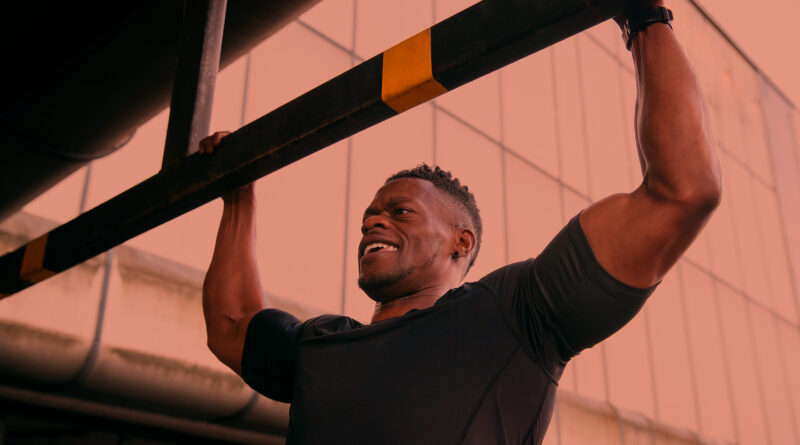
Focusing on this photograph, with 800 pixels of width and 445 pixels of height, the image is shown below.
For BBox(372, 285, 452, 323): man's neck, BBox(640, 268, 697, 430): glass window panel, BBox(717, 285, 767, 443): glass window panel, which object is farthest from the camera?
BBox(717, 285, 767, 443): glass window panel

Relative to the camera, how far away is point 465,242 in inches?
102

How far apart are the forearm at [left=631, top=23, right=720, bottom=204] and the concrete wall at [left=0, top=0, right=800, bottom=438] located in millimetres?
3436

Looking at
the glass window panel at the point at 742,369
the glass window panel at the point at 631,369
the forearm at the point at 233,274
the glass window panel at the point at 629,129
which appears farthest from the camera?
the glass window panel at the point at 742,369

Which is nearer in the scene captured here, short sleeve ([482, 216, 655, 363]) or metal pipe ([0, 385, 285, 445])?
short sleeve ([482, 216, 655, 363])

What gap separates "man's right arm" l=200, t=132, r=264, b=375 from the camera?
244 cm

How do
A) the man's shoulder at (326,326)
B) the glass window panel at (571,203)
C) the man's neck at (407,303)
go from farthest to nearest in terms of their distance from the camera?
1. the glass window panel at (571,203)
2. the man's neck at (407,303)
3. the man's shoulder at (326,326)

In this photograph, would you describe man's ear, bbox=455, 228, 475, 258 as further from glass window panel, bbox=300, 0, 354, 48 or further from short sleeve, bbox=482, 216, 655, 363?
glass window panel, bbox=300, 0, 354, 48

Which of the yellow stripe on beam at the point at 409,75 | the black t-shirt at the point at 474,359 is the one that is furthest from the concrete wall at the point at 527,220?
the yellow stripe on beam at the point at 409,75

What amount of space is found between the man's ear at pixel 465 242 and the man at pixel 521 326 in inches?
19.9

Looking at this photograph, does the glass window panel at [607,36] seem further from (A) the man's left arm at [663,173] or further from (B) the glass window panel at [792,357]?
(A) the man's left arm at [663,173]

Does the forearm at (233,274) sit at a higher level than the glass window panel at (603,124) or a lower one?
lower

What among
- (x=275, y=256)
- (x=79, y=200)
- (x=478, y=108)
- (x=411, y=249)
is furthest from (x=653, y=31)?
(x=478, y=108)

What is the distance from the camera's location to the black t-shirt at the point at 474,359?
1765 millimetres

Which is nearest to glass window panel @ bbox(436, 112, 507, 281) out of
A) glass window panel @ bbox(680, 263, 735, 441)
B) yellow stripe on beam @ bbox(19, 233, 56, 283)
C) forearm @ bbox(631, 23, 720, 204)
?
glass window panel @ bbox(680, 263, 735, 441)
